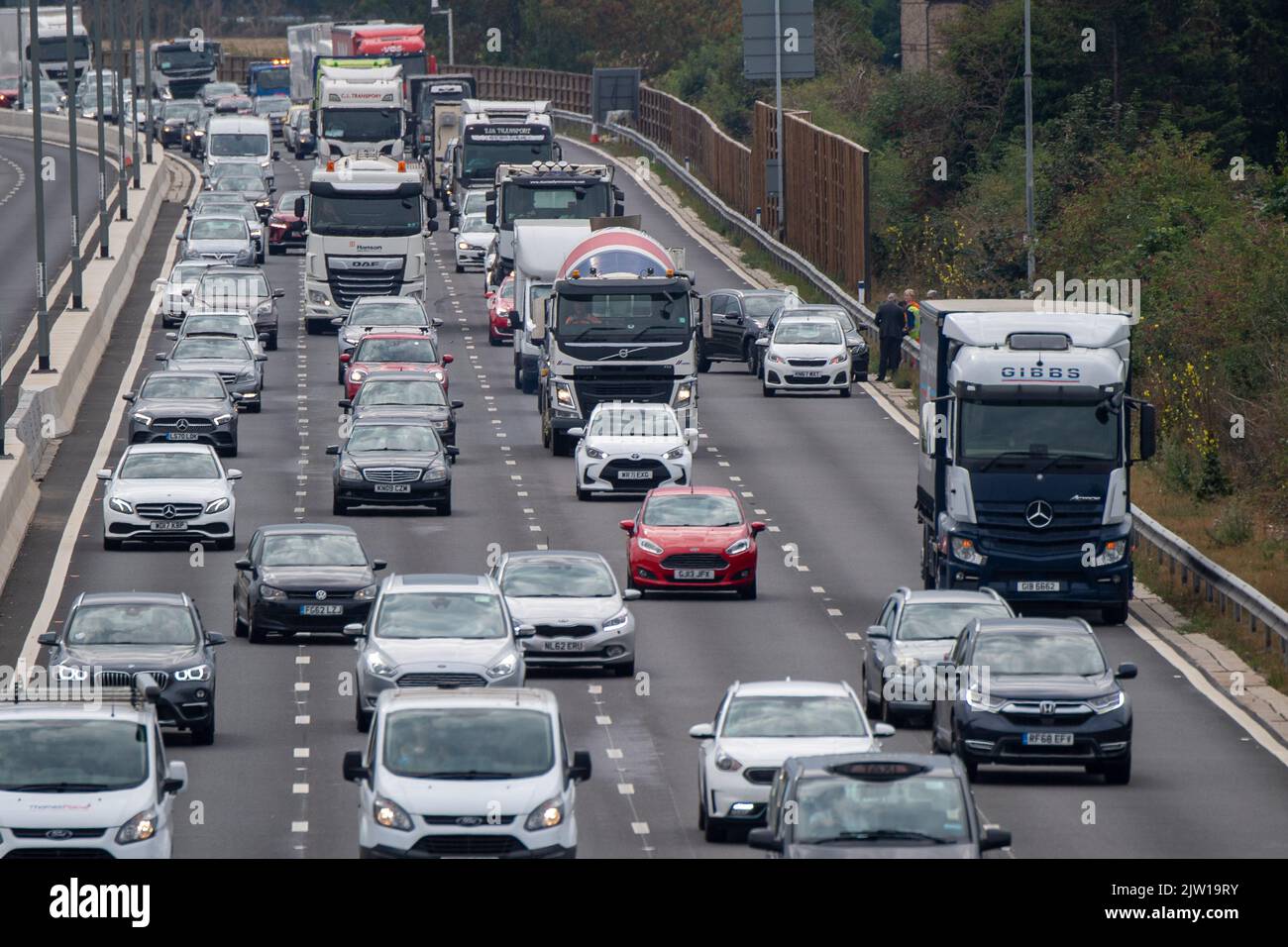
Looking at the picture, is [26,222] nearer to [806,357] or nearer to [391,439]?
[806,357]

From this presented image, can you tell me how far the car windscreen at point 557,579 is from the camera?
107 feet

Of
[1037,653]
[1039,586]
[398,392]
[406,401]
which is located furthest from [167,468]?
[1037,653]

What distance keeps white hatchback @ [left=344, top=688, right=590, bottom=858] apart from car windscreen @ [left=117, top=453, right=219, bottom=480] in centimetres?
1871

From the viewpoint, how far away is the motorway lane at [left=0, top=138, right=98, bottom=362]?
70.4 metres

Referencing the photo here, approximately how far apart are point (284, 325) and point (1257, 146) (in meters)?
33.3

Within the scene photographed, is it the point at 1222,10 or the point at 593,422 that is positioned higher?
the point at 1222,10

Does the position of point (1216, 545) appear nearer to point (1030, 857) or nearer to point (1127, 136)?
point (1030, 857)

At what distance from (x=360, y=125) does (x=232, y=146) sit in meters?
10.4

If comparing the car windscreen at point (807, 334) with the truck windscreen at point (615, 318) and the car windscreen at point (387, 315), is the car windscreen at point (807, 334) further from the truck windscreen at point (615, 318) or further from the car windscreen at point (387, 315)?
the truck windscreen at point (615, 318)

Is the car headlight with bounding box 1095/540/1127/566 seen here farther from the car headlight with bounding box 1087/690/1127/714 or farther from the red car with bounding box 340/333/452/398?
the red car with bounding box 340/333/452/398

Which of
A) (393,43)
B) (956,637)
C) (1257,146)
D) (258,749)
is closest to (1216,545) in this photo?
(956,637)

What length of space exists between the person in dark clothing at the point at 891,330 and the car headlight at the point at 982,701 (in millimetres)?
32368

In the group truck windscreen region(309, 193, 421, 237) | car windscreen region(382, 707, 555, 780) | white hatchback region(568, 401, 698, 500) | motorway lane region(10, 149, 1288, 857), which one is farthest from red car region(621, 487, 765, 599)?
truck windscreen region(309, 193, 421, 237)

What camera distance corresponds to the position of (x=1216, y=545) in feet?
136
